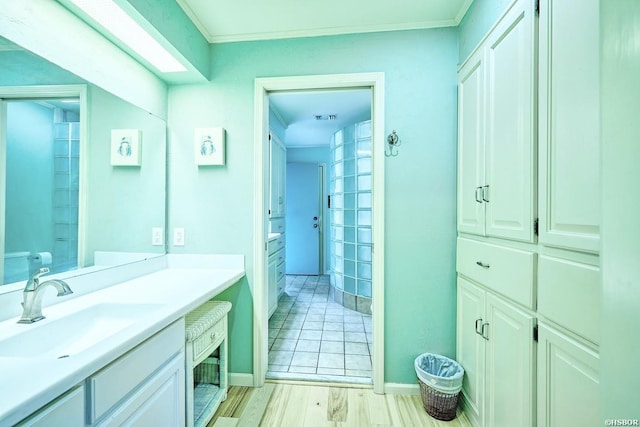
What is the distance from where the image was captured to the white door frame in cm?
174

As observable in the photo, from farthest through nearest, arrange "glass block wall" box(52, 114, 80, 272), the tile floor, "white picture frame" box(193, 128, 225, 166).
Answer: the tile floor → "white picture frame" box(193, 128, 225, 166) → "glass block wall" box(52, 114, 80, 272)

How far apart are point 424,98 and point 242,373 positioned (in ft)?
7.33

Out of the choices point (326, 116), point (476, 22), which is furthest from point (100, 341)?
point (326, 116)

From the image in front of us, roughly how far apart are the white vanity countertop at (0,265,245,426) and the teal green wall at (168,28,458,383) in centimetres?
44

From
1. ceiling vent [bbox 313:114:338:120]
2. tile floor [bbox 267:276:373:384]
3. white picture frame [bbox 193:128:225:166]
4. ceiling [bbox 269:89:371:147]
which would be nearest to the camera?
white picture frame [bbox 193:128:225:166]

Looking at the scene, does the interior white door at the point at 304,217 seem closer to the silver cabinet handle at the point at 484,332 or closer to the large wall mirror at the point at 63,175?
the large wall mirror at the point at 63,175

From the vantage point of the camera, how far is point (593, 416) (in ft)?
2.46

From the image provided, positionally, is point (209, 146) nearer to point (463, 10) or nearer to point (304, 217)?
point (463, 10)

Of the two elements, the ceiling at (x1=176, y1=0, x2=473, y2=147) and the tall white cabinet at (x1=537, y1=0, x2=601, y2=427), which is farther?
the ceiling at (x1=176, y1=0, x2=473, y2=147)

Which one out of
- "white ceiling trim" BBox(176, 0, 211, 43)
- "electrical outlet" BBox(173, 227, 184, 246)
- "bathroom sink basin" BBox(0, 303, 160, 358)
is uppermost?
"white ceiling trim" BBox(176, 0, 211, 43)

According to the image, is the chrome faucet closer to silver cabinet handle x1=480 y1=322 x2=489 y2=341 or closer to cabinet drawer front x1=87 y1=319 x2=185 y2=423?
cabinet drawer front x1=87 y1=319 x2=185 y2=423

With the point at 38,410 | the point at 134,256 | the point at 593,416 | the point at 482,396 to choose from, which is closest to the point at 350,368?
the point at 482,396

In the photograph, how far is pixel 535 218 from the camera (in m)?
0.98

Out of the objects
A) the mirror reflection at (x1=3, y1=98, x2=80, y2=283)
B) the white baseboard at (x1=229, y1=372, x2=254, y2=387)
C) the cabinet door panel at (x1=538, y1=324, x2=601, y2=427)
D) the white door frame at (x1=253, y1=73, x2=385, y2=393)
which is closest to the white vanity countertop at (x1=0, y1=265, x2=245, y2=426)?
the mirror reflection at (x1=3, y1=98, x2=80, y2=283)
